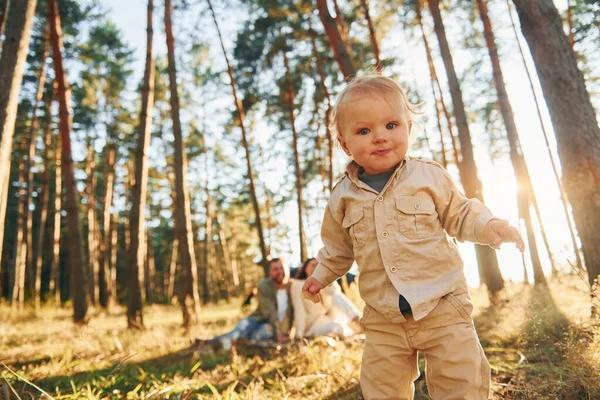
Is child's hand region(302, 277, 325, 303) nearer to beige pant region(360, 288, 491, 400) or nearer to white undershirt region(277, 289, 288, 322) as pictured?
beige pant region(360, 288, 491, 400)

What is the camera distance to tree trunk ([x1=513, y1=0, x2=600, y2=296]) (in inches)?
145

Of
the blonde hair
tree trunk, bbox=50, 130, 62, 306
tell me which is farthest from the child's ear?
tree trunk, bbox=50, 130, 62, 306

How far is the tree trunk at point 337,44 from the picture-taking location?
23.9ft

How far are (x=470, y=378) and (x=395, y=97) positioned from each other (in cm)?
129

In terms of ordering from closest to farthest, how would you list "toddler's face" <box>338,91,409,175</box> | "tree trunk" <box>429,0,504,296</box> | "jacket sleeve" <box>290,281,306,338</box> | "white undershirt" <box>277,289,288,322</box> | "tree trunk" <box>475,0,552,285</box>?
"toddler's face" <box>338,91,409,175</box>
"jacket sleeve" <box>290,281,306,338</box>
"white undershirt" <box>277,289,288,322</box>
"tree trunk" <box>429,0,504,296</box>
"tree trunk" <box>475,0,552,285</box>

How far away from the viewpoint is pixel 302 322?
6.21m

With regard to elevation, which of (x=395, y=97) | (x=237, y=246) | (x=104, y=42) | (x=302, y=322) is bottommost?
(x=302, y=322)

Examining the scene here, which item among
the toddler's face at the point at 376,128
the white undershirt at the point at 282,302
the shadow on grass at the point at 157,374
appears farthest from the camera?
the white undershirt at the point at 282,302

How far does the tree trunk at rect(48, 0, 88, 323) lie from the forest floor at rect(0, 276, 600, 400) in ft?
5.89

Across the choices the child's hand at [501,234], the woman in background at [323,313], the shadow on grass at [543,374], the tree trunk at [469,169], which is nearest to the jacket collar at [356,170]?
the child's hand at [501,234]

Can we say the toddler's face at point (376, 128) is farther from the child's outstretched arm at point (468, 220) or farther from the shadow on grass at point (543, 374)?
the shadow on grass at point (543, 374)

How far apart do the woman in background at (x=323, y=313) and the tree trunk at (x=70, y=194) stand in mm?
4848

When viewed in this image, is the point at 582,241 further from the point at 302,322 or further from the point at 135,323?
the point at 135,323

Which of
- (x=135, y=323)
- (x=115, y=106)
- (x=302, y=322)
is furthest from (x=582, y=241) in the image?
→ (x=115, y=106)
